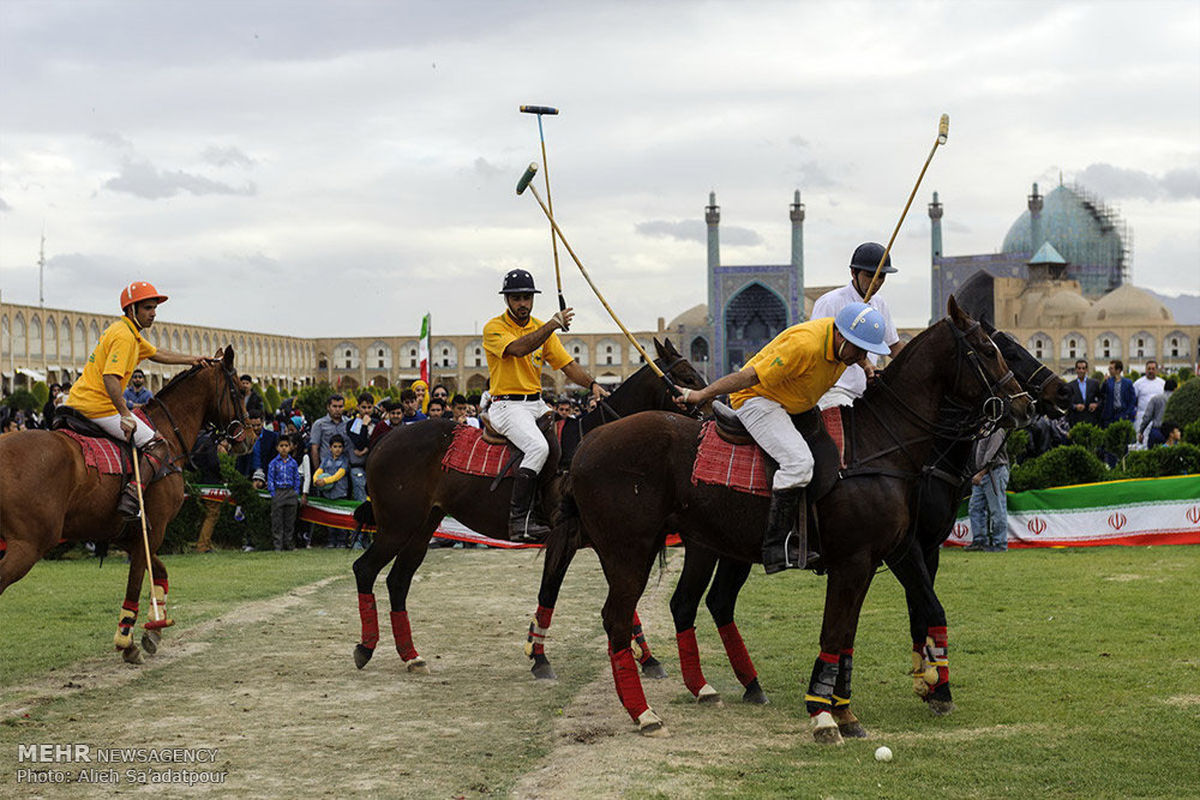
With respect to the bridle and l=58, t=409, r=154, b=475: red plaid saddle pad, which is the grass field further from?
the bridle

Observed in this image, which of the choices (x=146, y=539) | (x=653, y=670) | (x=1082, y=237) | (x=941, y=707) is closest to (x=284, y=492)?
(x=146, y=539)

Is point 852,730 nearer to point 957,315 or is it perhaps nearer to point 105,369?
point 957,315

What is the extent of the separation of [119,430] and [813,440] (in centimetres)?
515

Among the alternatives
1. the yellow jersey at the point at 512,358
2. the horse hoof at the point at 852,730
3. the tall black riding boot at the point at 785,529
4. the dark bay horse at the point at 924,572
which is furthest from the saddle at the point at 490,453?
the horse hoof at the point at 852,730

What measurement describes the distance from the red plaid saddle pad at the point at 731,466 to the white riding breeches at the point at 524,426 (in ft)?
6.57

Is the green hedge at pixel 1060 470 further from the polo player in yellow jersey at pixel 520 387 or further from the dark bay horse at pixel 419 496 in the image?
the polo player in yellow jersey at pixel 520 387

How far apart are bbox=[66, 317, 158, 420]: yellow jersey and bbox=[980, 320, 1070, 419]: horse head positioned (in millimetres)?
5821

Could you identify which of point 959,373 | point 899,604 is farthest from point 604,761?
point 899,604

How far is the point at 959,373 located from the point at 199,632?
21.4ft

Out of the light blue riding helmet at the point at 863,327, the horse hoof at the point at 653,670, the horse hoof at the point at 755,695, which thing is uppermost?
the light blue riding helmet at the point at 863,327

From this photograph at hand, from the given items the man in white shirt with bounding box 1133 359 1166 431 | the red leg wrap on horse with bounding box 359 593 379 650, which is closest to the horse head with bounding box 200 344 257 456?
the red leg wrap on horse with bounding box 359 593 379 650

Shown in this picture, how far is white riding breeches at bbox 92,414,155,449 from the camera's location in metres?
8.95

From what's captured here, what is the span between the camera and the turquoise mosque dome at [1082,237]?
99688mm

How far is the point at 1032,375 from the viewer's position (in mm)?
7059
